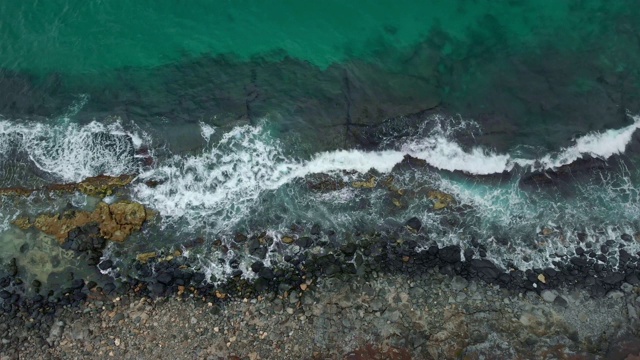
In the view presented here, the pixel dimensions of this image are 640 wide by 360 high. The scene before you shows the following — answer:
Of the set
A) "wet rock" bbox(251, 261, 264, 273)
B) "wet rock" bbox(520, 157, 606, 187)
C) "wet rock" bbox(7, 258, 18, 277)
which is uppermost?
"wet rock" bbox(520, 157, 606, 187)

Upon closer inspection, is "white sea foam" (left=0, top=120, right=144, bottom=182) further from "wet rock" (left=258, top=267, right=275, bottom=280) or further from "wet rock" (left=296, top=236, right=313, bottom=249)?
"wet rock" (left=296, top=236, right=313, bottom=249)

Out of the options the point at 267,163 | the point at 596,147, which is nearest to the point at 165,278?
the point at 267,163

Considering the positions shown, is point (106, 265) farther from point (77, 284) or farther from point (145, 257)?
point (145, 257)

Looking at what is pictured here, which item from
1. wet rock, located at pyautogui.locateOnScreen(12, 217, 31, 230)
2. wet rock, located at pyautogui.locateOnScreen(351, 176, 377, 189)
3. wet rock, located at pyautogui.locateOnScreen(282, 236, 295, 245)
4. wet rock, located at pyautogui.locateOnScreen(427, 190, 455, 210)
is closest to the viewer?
wet rock, located at pyautogui.locateOnScreen(282, 236, 295, 245)

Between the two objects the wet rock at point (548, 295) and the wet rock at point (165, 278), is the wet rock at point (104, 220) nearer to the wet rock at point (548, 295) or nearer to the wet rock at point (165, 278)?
the wet rock at point (165, 278)

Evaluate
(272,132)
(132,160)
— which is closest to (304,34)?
(272,132)

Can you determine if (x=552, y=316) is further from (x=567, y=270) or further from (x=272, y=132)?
(x=272, y=132)

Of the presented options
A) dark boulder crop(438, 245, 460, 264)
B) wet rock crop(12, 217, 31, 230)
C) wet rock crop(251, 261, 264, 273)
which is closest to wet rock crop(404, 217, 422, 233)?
dark boulder crop(438, 245, 460, 264)
